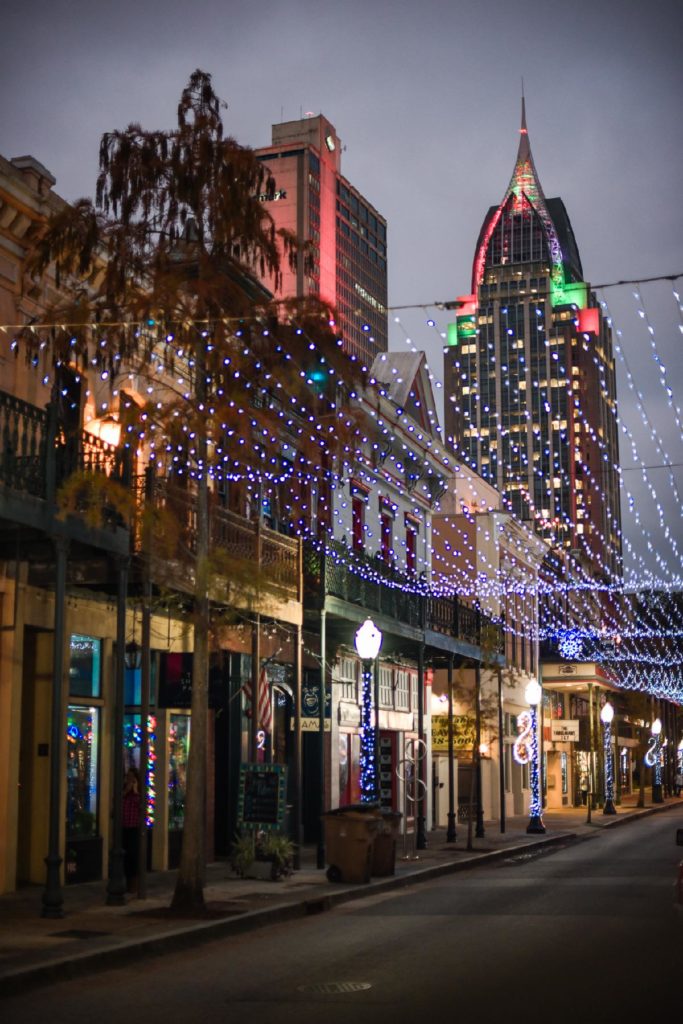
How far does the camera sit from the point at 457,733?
1430 inches

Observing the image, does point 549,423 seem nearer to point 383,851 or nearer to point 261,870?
point 383,851

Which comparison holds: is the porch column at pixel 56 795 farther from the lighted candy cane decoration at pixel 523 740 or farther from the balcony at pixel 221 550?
the lighted candy cane decoration at pixel 523 740

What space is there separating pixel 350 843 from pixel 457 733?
1637 cm

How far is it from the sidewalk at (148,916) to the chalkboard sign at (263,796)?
90 centimetres

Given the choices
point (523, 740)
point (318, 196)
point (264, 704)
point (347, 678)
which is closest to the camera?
point (264, 704)

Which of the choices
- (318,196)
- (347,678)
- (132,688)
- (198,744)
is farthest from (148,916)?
(318,196)

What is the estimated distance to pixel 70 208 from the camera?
16062mm

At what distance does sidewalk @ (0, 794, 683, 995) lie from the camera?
12039 mm

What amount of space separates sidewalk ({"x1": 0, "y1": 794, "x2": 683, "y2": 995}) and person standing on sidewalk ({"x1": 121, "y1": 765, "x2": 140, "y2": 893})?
0.52m

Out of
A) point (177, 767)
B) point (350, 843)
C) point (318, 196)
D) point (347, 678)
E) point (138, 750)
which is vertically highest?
point (318, 196)

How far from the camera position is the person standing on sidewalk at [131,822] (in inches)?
685

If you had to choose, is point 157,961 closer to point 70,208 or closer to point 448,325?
point 70,208

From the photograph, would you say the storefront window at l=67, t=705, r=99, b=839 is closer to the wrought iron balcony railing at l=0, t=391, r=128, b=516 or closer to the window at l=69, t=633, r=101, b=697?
the window at l=69, t=633, r=101, b=697

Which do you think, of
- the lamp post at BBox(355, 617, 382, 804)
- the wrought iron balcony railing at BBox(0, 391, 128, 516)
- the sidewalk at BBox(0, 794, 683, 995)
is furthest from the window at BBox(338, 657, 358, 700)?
the wrought iron balcony railing at BBox(0, 391, 128, 516)
